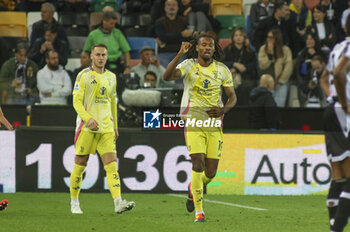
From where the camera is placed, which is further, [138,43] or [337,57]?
[138,43]

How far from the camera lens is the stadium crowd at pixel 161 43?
13505 mm

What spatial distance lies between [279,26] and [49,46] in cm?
487

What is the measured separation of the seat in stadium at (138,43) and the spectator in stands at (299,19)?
9.88ft

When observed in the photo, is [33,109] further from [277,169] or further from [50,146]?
[277,169]

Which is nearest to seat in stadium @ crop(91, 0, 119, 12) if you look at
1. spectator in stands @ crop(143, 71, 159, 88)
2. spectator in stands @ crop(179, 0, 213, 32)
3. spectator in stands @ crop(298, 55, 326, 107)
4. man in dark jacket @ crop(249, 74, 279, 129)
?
spectator in stands @ crop(179, 0, 213, 32)

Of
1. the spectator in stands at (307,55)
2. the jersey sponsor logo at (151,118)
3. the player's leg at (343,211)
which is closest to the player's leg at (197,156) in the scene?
the player's leg at (343,211)

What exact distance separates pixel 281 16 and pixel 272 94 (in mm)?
2845

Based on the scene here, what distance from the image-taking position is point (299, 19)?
16531mm

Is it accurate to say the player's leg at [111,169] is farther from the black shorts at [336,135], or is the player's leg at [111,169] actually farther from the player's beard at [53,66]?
the player's beard at [53,66]

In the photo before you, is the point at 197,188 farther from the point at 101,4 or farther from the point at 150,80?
the point at 101,4

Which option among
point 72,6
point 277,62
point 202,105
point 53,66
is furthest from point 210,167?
point 72,6

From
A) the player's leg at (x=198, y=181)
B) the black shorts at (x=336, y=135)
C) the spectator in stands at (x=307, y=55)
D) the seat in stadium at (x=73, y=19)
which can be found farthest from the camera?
the seat in stadium at (x=73, y=19)

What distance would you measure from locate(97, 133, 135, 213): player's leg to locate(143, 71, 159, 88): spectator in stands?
3338mm

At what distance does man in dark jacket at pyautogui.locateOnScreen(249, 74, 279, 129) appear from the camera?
1341cm
